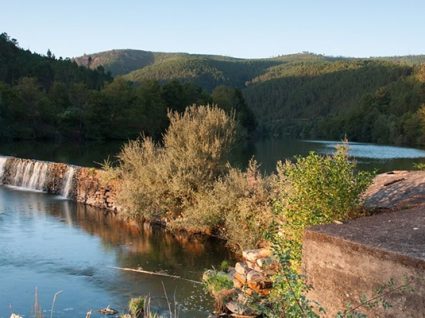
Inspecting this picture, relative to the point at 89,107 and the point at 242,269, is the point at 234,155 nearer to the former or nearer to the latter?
the point at 89,107

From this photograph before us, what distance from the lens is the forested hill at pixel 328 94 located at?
84.2m

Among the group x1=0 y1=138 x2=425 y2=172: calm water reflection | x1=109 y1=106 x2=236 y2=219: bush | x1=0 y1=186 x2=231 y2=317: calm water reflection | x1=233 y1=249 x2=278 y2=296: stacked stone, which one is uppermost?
x1=109 y1=106 x2=236 y2=219: bush

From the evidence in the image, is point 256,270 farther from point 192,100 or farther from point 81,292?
point 192,100

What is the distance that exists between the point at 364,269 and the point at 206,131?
12011 millimetres

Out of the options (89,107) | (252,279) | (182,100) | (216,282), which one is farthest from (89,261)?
(182,100)

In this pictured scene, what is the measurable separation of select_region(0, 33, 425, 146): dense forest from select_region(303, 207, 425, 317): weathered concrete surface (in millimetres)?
31415

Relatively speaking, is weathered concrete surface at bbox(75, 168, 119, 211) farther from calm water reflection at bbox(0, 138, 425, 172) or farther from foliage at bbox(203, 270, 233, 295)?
foliage at bbox(203, 270, 233, 295)

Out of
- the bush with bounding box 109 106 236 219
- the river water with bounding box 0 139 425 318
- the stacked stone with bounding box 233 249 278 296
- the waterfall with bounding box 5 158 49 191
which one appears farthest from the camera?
the waterfall with bounding box 5 158 49 191

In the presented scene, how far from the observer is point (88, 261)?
13062 mm

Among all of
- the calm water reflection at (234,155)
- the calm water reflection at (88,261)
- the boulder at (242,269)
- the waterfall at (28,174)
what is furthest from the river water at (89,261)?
the calm water reflection at (234,155)

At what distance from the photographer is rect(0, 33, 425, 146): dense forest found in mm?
59156

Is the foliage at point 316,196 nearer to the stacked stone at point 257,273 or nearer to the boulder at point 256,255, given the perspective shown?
the stacked stone at point 257,273

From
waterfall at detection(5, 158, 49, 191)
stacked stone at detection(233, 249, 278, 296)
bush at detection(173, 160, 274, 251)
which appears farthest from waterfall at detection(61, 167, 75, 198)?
stacked stone at detection(233, 249, 278, 296)

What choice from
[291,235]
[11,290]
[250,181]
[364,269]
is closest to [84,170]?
[250,181]
